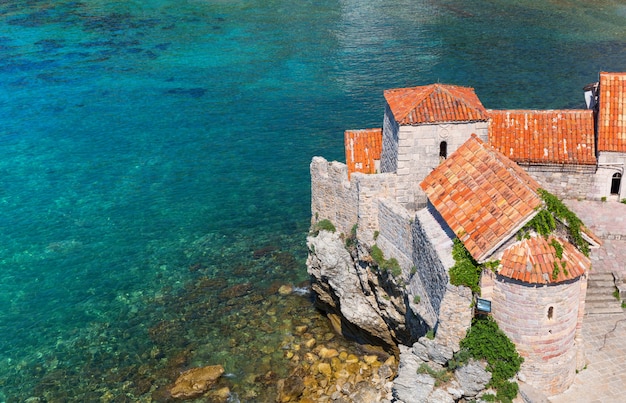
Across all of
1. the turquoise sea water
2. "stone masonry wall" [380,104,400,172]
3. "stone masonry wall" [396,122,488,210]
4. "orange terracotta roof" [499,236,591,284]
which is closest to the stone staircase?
"orange terracotta roof" [499,236,591,284]

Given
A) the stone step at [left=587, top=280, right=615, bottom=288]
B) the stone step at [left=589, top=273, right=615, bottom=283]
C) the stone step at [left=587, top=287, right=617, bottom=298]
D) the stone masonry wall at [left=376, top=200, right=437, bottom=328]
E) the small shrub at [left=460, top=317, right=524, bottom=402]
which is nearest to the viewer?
the small shrub at [left=460, top=317, right=524, bottom=402]

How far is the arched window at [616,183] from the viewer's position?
1224 inches

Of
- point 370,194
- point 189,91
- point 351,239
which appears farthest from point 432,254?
point 189,91

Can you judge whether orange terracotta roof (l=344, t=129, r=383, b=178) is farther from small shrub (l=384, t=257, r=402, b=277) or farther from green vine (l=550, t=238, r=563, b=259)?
green vine (l=550, t=238, r=563, b=259)

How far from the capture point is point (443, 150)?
28.3 metres

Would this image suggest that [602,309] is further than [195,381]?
No

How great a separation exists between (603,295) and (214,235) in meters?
24.0

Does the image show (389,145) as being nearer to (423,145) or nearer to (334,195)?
(423,145)

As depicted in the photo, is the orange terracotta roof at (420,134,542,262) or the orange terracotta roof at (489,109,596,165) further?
the orange terracotta roof at (489,109,596,165)

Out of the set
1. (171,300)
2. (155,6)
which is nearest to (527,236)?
(171,300)

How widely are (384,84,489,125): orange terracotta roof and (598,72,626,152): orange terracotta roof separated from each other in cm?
711

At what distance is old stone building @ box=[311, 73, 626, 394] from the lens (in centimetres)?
2164

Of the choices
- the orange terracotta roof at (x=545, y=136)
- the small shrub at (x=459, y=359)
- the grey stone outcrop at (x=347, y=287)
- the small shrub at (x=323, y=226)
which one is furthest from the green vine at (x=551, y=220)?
the small shrub at (x=323, y=226)

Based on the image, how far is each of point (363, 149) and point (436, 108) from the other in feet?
16.5
